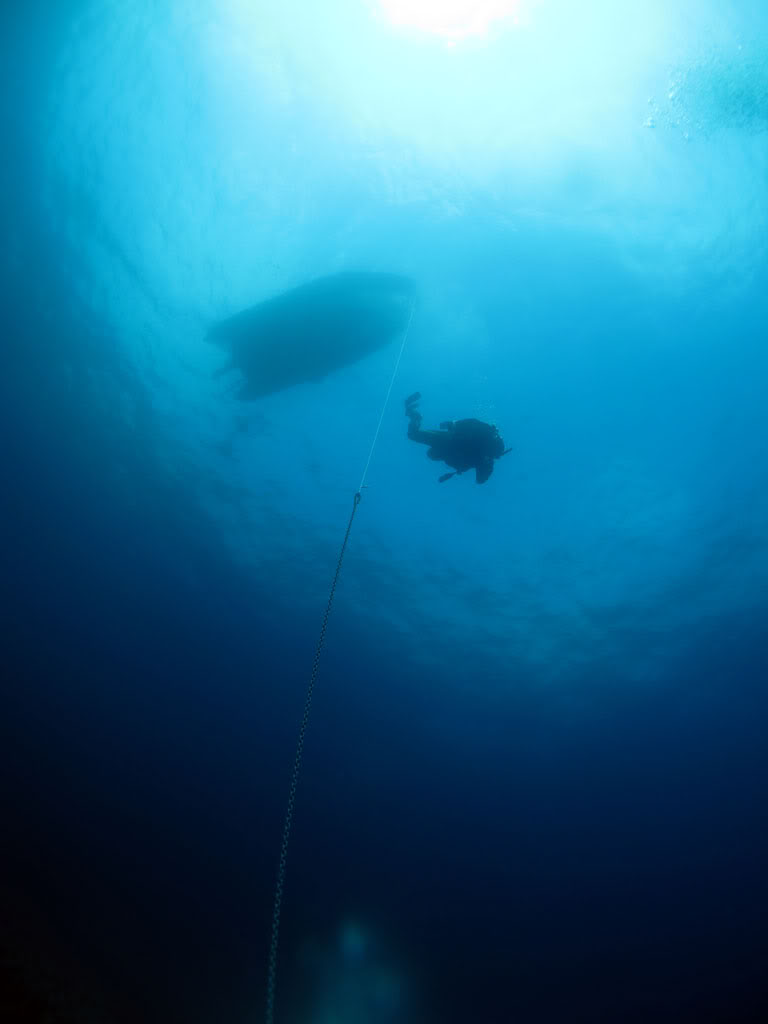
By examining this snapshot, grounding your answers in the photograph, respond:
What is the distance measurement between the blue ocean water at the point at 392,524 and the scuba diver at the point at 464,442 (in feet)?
17.0

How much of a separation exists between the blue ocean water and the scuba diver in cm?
519

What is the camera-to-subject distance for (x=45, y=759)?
22969 mm

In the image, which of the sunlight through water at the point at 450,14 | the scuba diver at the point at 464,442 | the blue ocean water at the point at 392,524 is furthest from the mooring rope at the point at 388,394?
the sunlight through water at the point at 450,14

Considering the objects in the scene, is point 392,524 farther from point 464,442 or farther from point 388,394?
point 464,442

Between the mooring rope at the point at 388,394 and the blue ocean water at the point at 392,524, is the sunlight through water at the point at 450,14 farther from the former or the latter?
the mooring rope at the point at 388,394

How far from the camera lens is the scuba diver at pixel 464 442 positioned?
9.28 m

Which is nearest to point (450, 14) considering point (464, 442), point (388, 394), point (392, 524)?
point (464, 442)

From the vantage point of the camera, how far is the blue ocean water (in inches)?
412

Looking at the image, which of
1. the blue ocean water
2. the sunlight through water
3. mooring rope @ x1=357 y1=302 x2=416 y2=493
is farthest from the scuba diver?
the sunlight through water

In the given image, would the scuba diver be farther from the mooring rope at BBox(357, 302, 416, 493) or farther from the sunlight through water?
the sunlight through water

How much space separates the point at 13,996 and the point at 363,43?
20918 mm

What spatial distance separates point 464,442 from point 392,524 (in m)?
8.93

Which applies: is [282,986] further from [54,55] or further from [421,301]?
[54,55]

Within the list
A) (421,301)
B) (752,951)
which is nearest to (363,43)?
(421,301)
